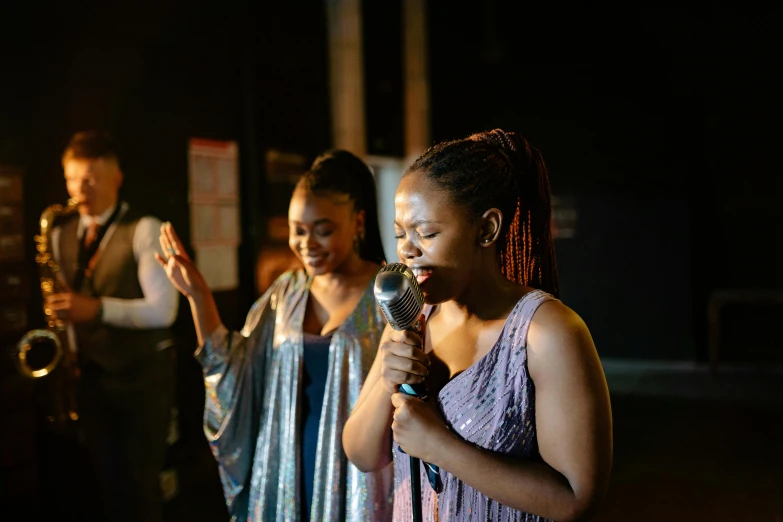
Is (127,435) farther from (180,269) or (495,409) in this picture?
(495,409)

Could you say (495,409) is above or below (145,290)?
below

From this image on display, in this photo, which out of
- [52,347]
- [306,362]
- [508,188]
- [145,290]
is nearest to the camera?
[508,188]

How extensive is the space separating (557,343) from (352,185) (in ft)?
4.18

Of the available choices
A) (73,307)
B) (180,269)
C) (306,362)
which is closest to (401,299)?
(306,362)

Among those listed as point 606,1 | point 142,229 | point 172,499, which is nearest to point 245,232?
point 142,229

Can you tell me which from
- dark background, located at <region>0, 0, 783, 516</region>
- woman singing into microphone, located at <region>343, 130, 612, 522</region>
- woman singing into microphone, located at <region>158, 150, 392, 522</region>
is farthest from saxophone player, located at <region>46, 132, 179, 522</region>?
dark background, located at <region>0, 0, 783, 516</region>

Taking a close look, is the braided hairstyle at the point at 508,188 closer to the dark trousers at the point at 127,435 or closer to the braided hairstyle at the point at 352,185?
the braided hairstyle at the point at 352,185

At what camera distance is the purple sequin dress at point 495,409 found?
3.91ft

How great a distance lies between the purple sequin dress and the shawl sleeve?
114 centimetres

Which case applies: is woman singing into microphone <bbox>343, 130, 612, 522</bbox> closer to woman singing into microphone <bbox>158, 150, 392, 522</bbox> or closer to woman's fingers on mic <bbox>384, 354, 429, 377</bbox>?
woman's fingers on mic <bbox>384, 354, 429, 377</bbox>

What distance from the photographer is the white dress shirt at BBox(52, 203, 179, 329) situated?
308 cm

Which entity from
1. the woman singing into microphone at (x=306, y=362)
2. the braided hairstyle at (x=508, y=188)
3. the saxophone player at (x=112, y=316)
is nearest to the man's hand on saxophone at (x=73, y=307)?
the saxophone player at (x=112, y=316)

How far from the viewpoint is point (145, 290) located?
3205 millimetres

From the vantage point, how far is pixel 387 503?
6.83ft
